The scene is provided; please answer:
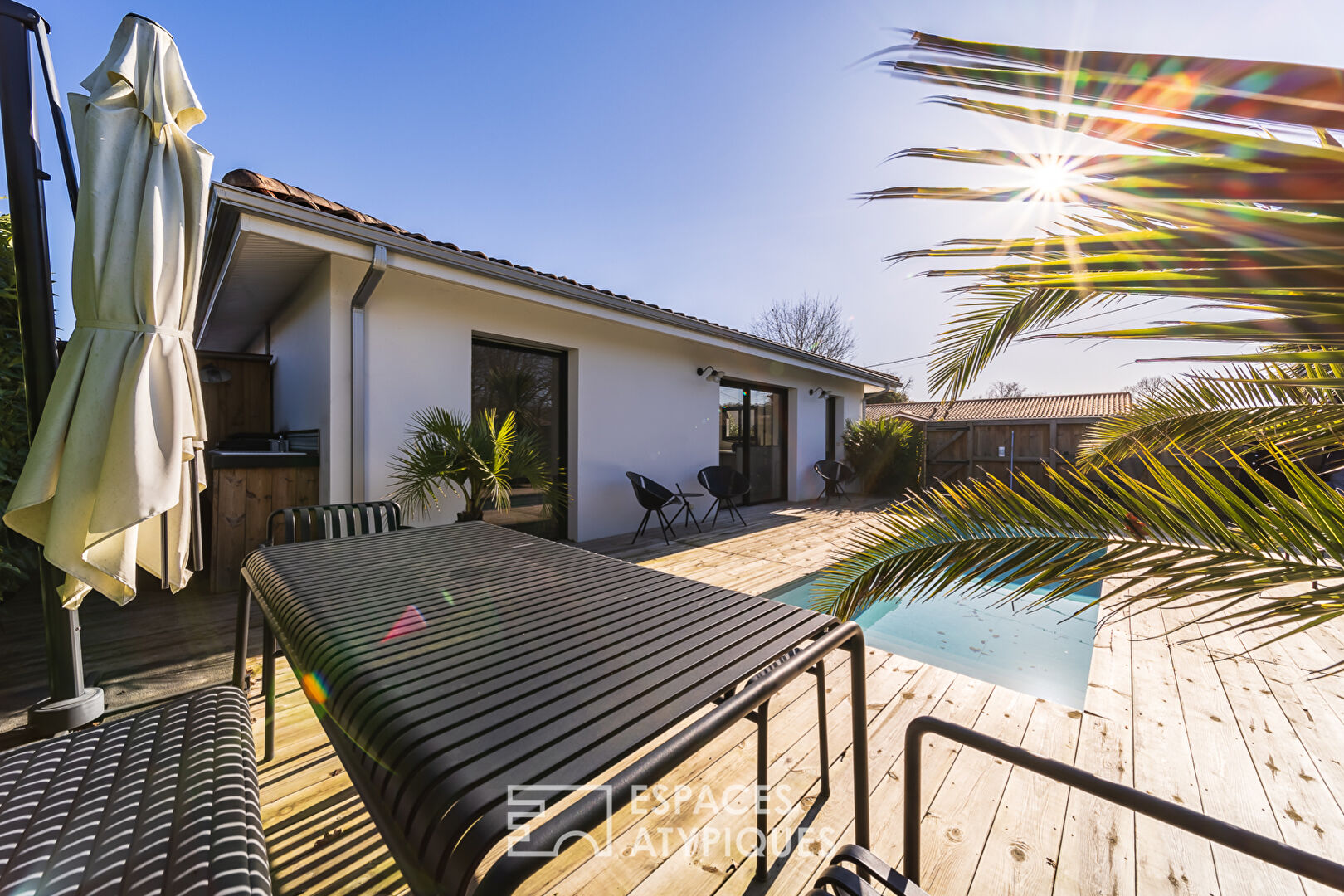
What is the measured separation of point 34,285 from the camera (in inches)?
71.1

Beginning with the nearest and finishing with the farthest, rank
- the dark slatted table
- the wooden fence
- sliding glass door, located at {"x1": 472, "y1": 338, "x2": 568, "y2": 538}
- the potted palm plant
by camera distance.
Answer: the dark slatted table < the potted palm plant < sliding glass door, located at {"x1": 472, "y1": 338, "x2": 568, "y2": 538} < the wooden fence

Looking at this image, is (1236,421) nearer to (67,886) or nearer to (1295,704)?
(1295,704)

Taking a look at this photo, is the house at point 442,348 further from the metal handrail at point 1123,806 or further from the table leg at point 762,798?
the metal handrail at point 1123,806

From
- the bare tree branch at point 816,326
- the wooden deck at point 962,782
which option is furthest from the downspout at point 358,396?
the bare tree branch at point 816,326

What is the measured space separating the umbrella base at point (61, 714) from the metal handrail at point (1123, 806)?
2.86m

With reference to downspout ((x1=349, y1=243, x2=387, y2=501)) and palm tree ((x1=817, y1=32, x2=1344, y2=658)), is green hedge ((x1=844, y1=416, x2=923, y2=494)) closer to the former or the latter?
downspout ((x1=349, y1=243, x2=387, y2=501))

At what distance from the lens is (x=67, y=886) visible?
0.76 m

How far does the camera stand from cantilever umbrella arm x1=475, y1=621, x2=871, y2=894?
58 cm

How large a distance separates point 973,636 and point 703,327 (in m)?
4.23

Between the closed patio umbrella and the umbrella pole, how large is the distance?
42cm

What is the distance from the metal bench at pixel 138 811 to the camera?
78cm

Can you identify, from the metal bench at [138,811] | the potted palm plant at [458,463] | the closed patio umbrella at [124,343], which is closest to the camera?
the metal bench at [138,811]

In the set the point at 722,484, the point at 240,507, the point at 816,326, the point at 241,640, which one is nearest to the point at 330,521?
the point at 241,640

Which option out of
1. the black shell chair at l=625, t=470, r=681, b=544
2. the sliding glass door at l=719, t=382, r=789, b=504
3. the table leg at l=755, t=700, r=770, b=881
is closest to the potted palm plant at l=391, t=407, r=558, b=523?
the black shell chair at l=625, t=470, r=681, b=544
